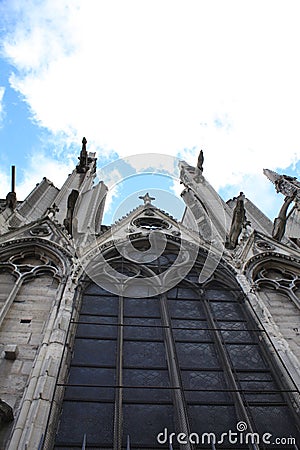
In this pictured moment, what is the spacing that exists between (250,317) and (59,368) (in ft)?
13.6

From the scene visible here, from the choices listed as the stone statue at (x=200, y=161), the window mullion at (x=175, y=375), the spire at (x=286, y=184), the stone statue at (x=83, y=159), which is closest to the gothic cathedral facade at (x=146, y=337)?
the window mullion at (x=175, y=375)

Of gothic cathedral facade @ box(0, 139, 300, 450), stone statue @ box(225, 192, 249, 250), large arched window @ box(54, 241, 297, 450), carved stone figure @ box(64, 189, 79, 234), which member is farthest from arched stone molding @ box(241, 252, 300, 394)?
carved stone figure @ box(64, 189, 79, 234)

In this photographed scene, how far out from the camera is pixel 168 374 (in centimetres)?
701

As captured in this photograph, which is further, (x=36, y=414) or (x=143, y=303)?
(x=143, y=303)

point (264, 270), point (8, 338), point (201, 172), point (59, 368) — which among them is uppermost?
point (201, 172)

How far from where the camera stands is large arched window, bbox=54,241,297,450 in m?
5.77

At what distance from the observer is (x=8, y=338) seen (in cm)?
731

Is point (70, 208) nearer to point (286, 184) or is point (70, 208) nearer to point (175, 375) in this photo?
point (175, 375)

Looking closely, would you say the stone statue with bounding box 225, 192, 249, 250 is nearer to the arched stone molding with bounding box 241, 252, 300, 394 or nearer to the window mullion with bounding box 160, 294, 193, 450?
the arched stone molding with bounding box 241, 252, 300, 394

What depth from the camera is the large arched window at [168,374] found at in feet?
18.9

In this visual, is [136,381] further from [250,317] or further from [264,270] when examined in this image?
[264,270]

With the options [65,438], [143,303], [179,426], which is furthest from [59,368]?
[143,303]

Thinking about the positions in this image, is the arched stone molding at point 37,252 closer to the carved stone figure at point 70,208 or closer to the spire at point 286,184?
the carved stone figure at point 70,208

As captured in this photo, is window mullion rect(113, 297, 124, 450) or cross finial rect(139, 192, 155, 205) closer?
window mullion rect(113, 297, 124, 450)
